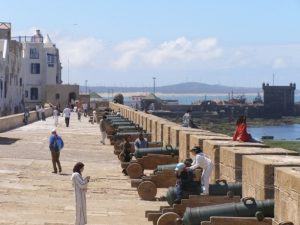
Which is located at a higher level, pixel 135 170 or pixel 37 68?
pixel 37 68

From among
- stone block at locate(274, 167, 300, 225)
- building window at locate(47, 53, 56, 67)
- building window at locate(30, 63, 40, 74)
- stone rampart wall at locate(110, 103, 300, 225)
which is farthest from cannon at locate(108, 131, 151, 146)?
Answer: building window at locate(47, 53, 56, 67)

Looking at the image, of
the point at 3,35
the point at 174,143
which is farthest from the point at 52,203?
the point at 3,35

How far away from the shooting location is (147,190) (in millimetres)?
15117

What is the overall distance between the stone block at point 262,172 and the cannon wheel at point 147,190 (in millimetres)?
4194

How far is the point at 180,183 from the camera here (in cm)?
1148

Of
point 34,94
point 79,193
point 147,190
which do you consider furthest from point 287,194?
point 34,94

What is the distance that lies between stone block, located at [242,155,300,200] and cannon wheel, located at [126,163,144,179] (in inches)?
276

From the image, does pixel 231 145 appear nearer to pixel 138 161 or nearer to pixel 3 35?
pixel 138 161

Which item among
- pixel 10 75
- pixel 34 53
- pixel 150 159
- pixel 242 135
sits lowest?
pixel 150 159

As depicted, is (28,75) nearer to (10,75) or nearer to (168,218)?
(10,75)

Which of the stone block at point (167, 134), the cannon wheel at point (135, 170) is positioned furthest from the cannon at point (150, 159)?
the stone block at point (167, 134)

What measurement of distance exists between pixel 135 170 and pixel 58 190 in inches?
87.0

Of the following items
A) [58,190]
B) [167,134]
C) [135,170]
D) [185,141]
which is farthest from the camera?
[167,134]

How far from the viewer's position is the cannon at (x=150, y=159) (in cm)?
1773
